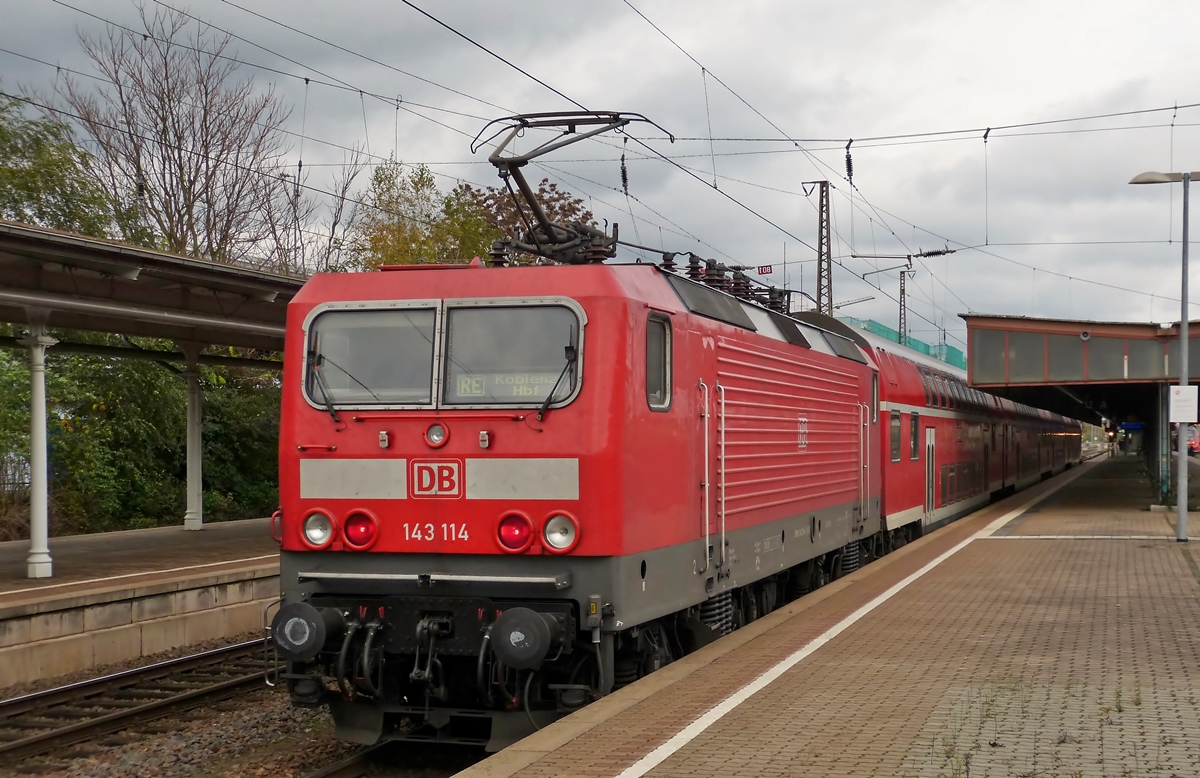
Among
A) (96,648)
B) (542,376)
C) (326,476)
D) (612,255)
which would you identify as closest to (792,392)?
(612,255)

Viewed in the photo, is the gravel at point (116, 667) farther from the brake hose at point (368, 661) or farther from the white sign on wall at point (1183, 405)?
the white sign on wall at point (1183, 405)

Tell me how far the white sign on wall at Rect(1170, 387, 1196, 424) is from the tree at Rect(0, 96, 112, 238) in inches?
800

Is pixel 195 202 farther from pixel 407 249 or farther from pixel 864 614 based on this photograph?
pixel 864 614

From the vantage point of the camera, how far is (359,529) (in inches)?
302

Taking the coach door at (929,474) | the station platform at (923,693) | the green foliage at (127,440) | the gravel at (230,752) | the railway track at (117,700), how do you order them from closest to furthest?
the station platform at (923,693), the gravel at (230,752), the railway track at (117,700), the coach door at (929,474), the green foliage at (127,440)

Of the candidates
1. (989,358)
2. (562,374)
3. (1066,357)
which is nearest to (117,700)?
(562,374)

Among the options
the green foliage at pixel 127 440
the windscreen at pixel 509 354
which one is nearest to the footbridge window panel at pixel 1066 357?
the green foliage at pixel 127 440

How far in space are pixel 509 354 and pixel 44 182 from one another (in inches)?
784

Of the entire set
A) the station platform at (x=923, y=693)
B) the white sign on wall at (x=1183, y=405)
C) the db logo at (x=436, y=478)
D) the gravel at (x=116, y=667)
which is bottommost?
the gravel at (x=116, y=667)

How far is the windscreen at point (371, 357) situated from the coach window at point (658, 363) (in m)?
1.44

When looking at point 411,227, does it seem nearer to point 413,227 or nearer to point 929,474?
point 413,227

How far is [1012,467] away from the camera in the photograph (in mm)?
34094

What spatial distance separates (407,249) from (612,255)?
1027 inches

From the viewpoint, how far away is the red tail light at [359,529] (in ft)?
25.0
